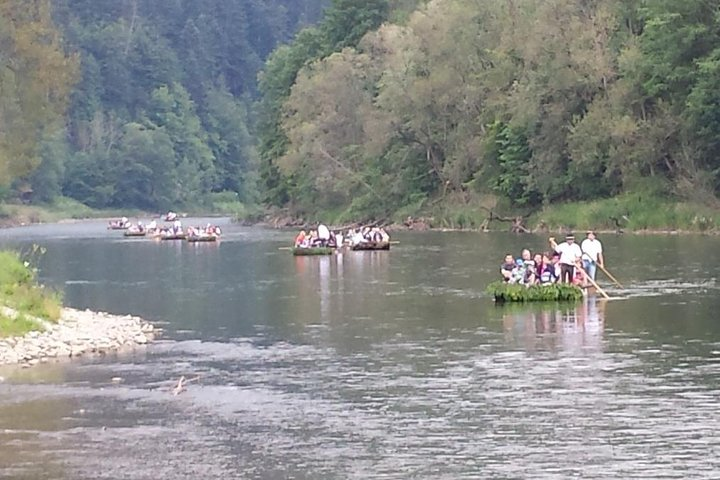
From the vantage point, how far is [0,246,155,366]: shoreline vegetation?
3631 centimetres

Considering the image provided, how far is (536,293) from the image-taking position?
46.1m

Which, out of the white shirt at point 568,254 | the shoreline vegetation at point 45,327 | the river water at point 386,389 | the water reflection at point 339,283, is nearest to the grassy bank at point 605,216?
the water reflection at point 339,283

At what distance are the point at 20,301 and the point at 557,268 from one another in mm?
16909

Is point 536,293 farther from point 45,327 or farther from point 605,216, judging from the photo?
point 605,216

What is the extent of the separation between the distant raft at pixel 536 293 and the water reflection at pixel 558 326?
49cm

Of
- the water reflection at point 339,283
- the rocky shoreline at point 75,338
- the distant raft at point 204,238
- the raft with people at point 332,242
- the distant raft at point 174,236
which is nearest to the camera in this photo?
the rocky shoreline at point 75,338

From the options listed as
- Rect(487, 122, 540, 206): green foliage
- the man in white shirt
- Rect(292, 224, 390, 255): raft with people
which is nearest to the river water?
the man in white shirt

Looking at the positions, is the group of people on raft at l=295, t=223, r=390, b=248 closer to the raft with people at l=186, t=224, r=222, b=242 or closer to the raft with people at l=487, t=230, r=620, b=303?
the raft with people at l=186, t=224, r=222, b=242

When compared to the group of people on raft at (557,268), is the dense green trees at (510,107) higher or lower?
higher

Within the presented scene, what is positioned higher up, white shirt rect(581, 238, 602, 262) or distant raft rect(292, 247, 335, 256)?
white shirt rect(581, 238, 602, 262)

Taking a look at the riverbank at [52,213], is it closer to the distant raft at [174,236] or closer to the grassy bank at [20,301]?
the distant raft at [174,236]

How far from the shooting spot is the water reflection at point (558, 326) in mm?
36250

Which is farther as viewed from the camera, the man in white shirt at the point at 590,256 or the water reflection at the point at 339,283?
the man in white shirt at the point at 590,256

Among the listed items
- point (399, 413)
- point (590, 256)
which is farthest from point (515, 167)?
point (399, 413)
